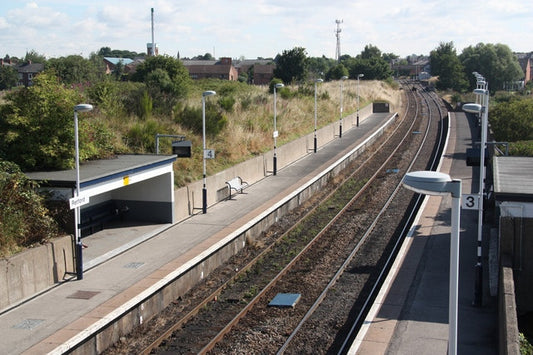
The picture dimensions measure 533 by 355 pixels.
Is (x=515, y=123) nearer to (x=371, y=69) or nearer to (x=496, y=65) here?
(x=371, y=69)

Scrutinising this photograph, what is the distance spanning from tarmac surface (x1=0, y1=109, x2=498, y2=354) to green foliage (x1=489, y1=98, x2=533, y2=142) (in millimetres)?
11726

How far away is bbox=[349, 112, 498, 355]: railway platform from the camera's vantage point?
456 inches

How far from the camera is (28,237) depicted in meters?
13.9

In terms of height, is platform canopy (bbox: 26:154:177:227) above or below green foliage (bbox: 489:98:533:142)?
below

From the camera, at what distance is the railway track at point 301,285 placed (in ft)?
40.0

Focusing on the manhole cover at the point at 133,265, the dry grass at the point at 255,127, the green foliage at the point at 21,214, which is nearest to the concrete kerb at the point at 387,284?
the manhole cover at the point at 133,265

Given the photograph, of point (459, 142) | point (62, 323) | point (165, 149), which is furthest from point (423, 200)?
point (459, 142)

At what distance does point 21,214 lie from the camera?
13680 mm

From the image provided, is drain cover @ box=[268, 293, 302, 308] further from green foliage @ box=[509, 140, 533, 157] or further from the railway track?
green foliage @ box=[509, 140, 533, 157]

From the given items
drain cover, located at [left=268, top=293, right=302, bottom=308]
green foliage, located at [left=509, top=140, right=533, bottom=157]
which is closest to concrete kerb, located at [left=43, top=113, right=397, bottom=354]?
drain cover, located at [left=268, top=293, right=302, bottom=308]

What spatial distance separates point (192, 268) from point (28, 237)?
13.4 feet

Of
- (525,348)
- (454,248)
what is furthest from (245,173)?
(454,248)

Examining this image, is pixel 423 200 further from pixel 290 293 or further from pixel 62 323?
pixel 62 323

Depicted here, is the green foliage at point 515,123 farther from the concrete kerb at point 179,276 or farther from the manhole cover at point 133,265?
the manhole cover at point 133,265
